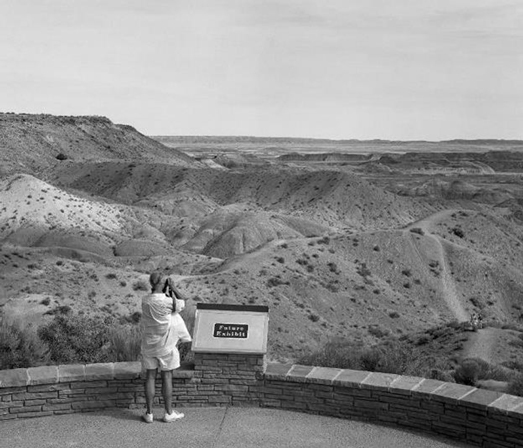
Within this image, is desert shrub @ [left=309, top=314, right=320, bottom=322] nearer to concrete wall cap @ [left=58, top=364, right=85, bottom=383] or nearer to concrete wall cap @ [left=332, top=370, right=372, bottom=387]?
concrete wall cap @ [left=332, top=370, right=372, bottom=387]

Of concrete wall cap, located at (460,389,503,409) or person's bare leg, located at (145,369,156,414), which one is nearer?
concrete wall cap, located at (460,389,503,409)

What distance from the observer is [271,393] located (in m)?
10.7

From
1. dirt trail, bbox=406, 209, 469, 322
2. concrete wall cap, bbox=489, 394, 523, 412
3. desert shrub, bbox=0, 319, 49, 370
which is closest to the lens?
concrete wall cap, bbox=489, 394, 523, 412

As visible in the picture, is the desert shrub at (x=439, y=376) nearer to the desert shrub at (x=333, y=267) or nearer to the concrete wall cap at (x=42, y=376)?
the concrete wall cap at (x=42, y=376)

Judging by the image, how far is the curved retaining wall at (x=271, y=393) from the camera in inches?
384

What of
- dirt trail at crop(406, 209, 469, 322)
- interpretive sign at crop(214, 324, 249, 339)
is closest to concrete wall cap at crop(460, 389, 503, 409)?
interpretive sign at crop(214, 324, 249, 339)

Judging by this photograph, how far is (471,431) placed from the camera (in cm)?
959

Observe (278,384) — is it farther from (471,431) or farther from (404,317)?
(404,317)

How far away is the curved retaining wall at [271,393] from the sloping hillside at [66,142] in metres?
100

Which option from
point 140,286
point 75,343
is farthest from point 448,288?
point 75,343

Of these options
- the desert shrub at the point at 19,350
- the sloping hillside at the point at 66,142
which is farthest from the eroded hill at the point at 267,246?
the desert shrub at the point at 19,350

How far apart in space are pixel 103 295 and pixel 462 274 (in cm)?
2721

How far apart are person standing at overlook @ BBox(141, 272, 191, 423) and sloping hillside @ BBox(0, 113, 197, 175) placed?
10057 cm

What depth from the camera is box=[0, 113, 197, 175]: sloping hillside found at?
12006cm
